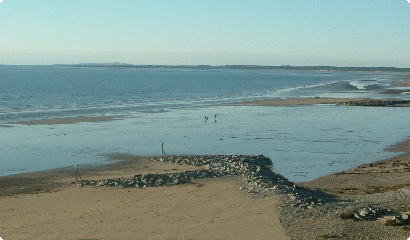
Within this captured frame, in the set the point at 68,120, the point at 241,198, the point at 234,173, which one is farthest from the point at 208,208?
the point at 68,120

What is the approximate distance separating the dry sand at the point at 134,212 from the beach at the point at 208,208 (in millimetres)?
31

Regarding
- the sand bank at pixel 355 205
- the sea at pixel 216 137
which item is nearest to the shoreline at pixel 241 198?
the sand bank at pixel 355 205

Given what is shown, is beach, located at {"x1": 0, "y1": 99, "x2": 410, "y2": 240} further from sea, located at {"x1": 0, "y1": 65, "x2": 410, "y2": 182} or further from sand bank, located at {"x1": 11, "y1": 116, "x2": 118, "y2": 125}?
sand bank, located at {"x1": 11, "y1": 116, "x2": 118, "y2": 125}

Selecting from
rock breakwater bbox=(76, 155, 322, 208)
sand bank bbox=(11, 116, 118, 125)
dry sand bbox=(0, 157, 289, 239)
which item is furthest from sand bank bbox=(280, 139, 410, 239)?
sand bank bbox=(11, 116, 118, 125)

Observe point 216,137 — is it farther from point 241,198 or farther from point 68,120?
point 68,120

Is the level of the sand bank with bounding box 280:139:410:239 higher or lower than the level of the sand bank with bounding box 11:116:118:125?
higher

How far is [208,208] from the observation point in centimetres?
1498

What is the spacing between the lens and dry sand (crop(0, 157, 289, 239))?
41.5ft

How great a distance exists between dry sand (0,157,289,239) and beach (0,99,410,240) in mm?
31

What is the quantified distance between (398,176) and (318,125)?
1864cm

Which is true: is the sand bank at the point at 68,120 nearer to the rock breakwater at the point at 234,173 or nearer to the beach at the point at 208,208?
the rock breakwater at the point at 234,173

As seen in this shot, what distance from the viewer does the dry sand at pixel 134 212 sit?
1264cm

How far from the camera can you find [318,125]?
3875 centimetres

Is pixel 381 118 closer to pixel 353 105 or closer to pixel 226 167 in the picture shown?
pixel 353 105
